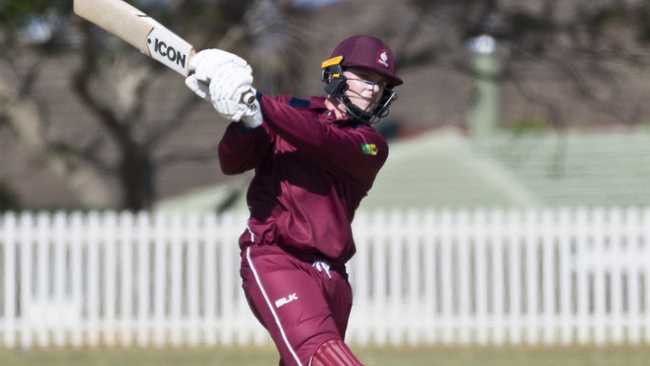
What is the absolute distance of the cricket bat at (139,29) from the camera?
17.3 ft

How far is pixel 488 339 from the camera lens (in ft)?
45.9

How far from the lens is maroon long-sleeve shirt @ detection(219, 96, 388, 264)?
17.9 feet

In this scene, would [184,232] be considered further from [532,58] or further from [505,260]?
[532,58]

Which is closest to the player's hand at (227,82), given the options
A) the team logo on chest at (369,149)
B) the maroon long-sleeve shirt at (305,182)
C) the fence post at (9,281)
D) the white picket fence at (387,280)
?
the maroon long-sleeve shirt at (305,182)

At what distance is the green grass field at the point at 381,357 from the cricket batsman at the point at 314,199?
609 cm

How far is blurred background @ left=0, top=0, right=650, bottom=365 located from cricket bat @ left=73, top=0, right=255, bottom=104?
26.3ft

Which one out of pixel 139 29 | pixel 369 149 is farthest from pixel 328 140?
pixel 139 29

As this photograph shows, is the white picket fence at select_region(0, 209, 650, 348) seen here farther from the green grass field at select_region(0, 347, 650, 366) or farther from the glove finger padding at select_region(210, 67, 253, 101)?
the glove finger padding at select_region(210, 67, 253, 101)

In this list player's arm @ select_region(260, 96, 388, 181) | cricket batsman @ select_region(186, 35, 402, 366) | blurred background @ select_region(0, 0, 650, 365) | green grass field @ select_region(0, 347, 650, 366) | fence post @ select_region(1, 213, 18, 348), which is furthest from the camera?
blurred background @ select_region(0, 0, 650, 365)

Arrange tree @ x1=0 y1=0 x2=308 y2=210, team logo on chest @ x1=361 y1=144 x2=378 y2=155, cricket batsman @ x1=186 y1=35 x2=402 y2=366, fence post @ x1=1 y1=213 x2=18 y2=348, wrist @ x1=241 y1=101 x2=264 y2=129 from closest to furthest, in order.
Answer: wrist @ x1=241 y1=101 x2=264 y2=129 → cricket batsman @ x1=186 y1=35 x2=402 y2=366 → team logo on chest @ x1=361 y1=144 x2=378 y2=155 → fence post @ x1=1 y1=213 x2=18 y2=348 → tree @ x1=0 y1=0 x2=308 y2=210

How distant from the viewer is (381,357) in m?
12.4

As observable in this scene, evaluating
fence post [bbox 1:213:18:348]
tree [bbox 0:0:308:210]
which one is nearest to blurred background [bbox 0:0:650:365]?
tree [bbox 0:0:308:210]

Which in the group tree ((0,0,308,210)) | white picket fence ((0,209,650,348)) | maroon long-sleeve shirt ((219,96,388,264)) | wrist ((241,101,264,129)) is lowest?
white picket fence ((0,209,650,348))

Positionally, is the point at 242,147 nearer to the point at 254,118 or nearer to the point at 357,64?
the point at 254,118
